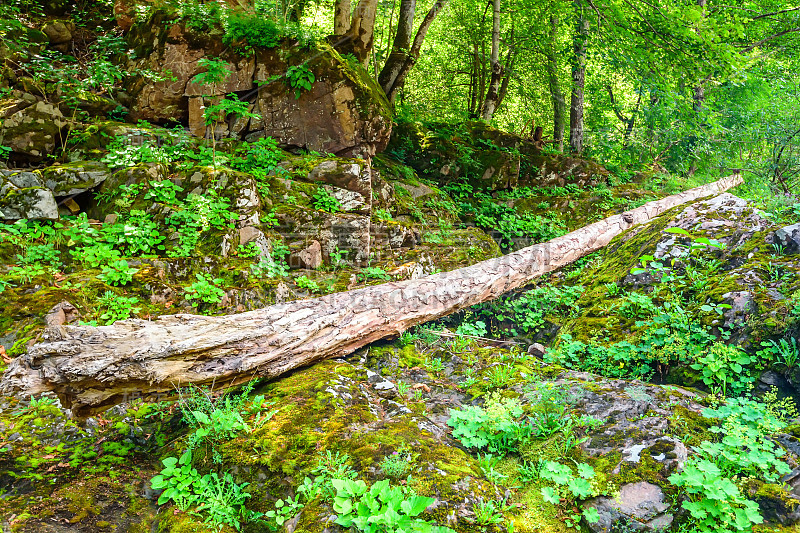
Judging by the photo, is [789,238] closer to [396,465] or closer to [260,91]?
[396,465]

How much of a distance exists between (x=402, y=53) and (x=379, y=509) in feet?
40.0

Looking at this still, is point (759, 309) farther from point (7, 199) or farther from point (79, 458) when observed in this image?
point (7, 199)

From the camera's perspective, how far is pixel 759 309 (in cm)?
351

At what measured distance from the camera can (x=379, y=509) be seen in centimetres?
208

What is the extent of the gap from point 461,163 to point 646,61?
5.01 metres

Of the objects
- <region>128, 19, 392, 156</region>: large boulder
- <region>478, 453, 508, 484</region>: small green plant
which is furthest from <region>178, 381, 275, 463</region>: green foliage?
<region>128, 19, 392, 156</region>: large boulder

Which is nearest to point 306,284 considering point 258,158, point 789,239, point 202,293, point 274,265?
point 274,265

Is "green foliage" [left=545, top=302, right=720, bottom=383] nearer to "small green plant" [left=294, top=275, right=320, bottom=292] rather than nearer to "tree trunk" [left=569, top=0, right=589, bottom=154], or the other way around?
"small green plant" [left=294, top=275, right=320, bottom=292]

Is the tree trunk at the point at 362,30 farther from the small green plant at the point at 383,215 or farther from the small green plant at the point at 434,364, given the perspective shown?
the small green plant at the point at 434,364

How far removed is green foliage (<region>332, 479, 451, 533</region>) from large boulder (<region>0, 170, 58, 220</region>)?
6.07 m

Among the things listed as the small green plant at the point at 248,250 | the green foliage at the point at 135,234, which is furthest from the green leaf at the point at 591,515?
the green foliage at the point at 135,234

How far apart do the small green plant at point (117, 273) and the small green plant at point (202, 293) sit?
0.70 metres

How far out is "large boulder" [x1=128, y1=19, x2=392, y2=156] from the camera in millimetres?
7820

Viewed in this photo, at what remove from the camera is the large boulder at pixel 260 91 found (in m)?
7.82
